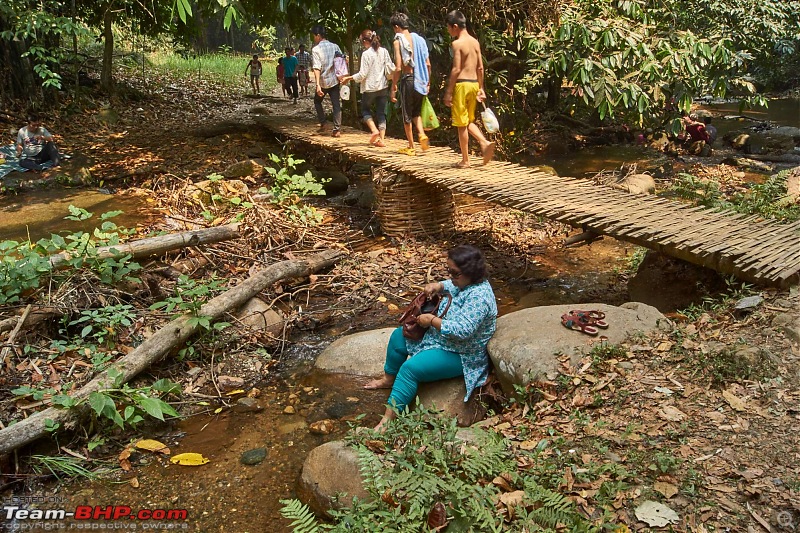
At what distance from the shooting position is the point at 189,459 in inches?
151

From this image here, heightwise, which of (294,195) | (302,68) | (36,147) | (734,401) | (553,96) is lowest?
(734,401)

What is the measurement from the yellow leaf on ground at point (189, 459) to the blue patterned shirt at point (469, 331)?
1.49 m

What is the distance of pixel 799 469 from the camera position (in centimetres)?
262

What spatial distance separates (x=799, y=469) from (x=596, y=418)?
91 cm

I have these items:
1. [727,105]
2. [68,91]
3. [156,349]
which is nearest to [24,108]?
[68,91]

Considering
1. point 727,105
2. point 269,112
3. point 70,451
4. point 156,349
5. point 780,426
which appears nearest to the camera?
point 780,426

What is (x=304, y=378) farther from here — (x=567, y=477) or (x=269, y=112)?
(x=269, y=112)

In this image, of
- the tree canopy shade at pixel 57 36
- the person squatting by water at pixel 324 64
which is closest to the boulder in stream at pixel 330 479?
the person squatting by water at pixel 324 64

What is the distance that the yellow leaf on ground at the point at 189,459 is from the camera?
149 inches

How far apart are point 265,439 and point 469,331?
156 cm

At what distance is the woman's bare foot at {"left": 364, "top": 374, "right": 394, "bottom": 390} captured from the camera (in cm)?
433

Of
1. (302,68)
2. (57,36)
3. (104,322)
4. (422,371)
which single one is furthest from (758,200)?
(57,36)

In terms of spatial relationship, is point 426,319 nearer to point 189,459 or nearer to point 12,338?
point 189,459

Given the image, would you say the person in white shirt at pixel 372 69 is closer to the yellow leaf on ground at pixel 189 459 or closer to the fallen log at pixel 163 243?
the fallen log at pixel 163 243
